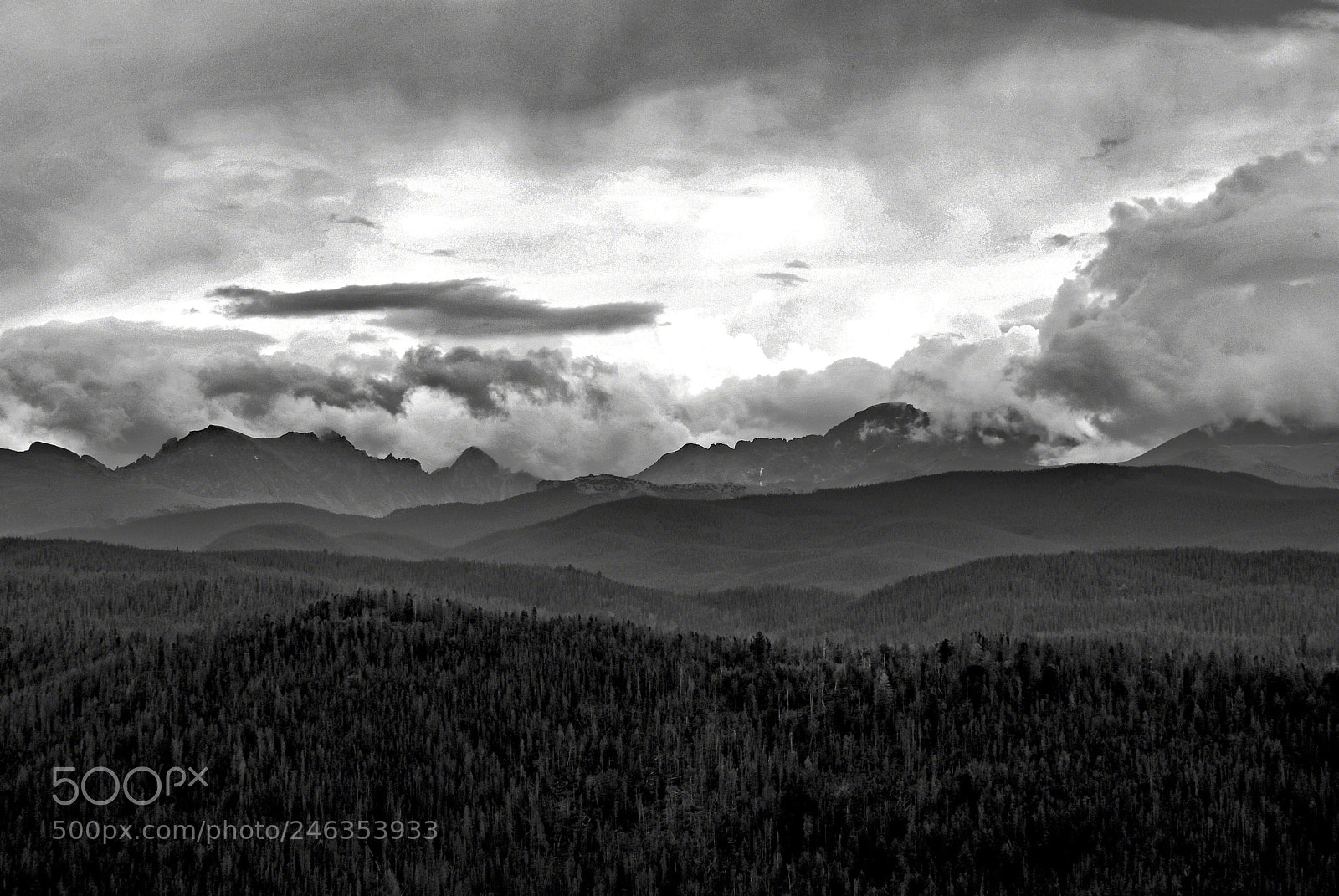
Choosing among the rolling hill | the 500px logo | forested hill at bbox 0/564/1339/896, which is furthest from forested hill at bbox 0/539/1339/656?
the rolling hill

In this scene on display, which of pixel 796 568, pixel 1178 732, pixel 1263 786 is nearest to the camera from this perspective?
pixel 1263 786

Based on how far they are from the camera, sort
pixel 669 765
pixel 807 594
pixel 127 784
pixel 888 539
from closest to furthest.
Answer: pixel 127 784 < pixel 669 765 < pixel 807 594 < pixel 888 539

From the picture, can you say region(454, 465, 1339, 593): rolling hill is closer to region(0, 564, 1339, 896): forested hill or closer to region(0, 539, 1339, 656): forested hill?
region(0, 539, 1339, 656): forested hill

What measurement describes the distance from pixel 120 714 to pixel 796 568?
115m

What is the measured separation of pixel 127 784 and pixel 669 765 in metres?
8.38

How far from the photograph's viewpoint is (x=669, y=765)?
1647cm

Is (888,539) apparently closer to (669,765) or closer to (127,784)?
(669,765)

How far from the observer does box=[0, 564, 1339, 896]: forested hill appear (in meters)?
13.0

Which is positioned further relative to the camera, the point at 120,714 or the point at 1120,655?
the point at 1120,655

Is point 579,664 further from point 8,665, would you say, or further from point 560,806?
point 8,665

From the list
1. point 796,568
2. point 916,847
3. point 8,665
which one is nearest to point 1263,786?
point 916,847

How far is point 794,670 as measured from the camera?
21047mm

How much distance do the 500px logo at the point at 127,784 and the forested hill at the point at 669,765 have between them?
0.23 metres

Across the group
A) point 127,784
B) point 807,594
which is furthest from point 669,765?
point 807,594
